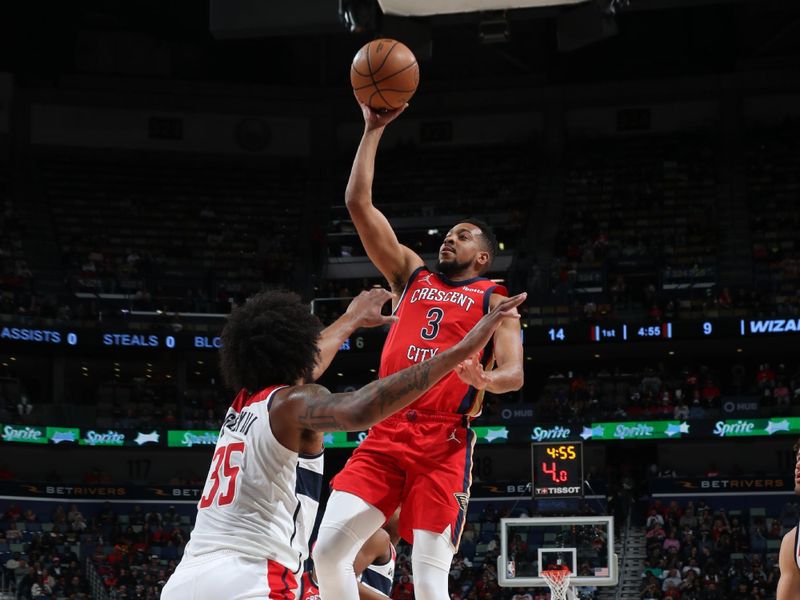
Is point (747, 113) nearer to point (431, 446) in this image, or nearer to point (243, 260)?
point (243, 260)

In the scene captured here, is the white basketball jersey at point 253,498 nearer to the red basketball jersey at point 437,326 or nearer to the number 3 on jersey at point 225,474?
the number 3 on jersey at point 225,474

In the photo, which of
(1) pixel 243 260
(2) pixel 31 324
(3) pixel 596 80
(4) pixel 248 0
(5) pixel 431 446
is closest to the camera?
(5) pixel 431 446

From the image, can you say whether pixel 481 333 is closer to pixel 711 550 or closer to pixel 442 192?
pixel 711 550

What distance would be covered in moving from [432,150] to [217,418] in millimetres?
11897

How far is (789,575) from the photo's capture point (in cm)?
690

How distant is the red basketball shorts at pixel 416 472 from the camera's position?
248 inches

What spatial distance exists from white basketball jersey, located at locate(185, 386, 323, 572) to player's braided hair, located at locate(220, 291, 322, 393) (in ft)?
0.38

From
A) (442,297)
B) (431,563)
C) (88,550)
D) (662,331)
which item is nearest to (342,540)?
(431,563)

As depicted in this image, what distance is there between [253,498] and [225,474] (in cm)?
15

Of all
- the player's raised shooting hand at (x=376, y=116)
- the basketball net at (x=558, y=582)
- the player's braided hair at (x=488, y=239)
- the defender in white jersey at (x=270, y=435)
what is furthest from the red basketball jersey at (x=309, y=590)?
the basketball net at (x=558, y=582)

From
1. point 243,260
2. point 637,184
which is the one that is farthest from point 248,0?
point 637,184

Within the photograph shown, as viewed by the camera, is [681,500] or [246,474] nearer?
[246,474]

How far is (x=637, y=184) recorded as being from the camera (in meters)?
35.0

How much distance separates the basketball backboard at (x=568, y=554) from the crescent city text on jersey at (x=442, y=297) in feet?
36.0
